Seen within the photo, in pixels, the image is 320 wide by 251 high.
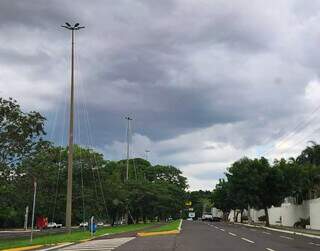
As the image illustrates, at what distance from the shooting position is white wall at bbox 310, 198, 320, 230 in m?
53.9

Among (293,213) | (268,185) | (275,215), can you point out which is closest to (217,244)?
(268,185)

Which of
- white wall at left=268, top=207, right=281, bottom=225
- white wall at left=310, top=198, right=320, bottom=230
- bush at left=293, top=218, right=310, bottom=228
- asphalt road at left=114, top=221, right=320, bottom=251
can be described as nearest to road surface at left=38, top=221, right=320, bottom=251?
asphalt road at left=114, top=221, right=320, bottom=251

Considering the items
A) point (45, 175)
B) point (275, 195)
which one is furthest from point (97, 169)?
point (45, 175)

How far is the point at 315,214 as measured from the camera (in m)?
55.2

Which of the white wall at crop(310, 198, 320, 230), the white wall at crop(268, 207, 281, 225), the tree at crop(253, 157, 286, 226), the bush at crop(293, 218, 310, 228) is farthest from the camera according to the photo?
the white wall at crop(268, 207, 281, 225)

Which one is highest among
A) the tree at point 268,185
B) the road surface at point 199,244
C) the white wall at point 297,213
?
the tree at point 268,185

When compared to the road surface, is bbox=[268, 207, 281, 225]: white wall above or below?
above

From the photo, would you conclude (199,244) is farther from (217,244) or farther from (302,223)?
(302,223)

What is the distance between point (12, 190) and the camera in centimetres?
3662

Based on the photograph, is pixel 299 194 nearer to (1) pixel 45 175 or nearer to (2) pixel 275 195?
(2) pixel 275 195

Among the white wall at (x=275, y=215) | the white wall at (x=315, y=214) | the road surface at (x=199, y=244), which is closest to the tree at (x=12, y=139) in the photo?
the road surface at (x=199, y=244)

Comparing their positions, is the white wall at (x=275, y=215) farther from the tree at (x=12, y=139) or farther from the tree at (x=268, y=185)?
the tree at (x=12, y=139)

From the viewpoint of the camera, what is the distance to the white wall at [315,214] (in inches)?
2124

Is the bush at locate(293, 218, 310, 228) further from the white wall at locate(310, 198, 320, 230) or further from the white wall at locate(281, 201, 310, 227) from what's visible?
the white wall at locate(310, 198, 320, 230)
